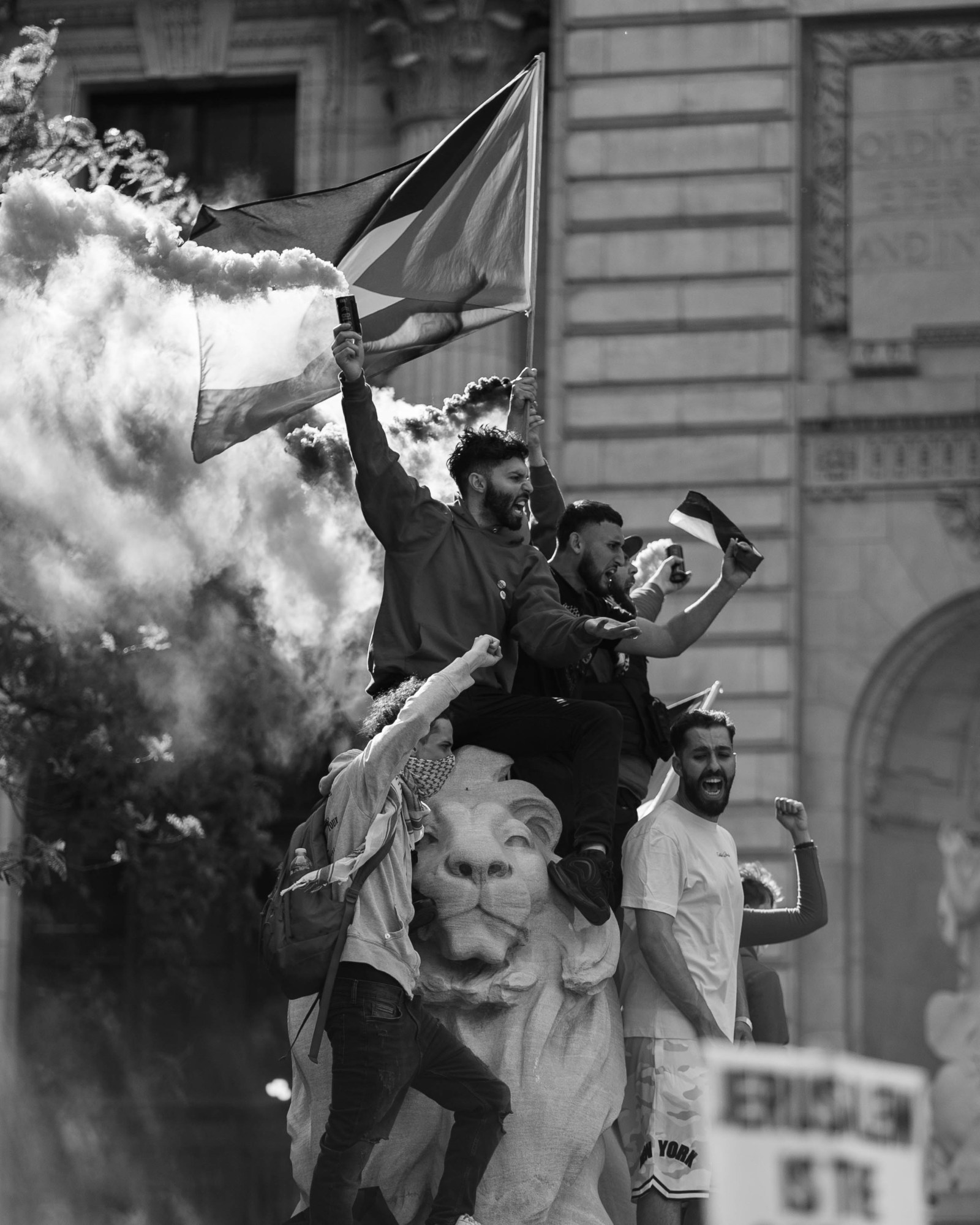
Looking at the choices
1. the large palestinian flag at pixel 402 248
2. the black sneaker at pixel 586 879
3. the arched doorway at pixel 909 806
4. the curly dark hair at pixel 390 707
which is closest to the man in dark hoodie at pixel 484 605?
the black sneaker at pixel 586 879

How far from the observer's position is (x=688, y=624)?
10148 millimetres

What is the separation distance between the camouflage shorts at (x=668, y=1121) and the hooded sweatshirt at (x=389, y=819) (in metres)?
1.02

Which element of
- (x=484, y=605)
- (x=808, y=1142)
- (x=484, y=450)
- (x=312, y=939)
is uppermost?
(x=484, y=450)

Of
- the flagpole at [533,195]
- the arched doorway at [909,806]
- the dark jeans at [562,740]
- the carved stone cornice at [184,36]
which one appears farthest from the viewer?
the carved stone cornice at [184,36]

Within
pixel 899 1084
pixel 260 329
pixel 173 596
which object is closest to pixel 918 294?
pixel 173 596

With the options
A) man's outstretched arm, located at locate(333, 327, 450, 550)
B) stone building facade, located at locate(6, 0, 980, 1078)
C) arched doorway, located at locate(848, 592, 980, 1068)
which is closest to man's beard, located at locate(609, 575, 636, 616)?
man's outstretched arm, located at locate(333, 327, 450, 550)

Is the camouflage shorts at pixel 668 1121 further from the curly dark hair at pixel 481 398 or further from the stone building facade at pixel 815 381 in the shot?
the stone building facade at pixel 815 381

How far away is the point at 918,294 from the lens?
902 inches

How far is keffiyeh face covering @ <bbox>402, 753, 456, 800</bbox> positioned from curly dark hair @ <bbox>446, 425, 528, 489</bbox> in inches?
45.0

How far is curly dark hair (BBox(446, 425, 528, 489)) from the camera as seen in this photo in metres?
9.45

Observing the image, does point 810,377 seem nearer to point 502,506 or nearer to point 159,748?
point 159,748

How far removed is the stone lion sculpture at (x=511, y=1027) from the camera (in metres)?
8.95

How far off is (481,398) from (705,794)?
90.6 inches

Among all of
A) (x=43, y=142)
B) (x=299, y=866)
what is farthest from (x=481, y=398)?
(x=43, y=142)
